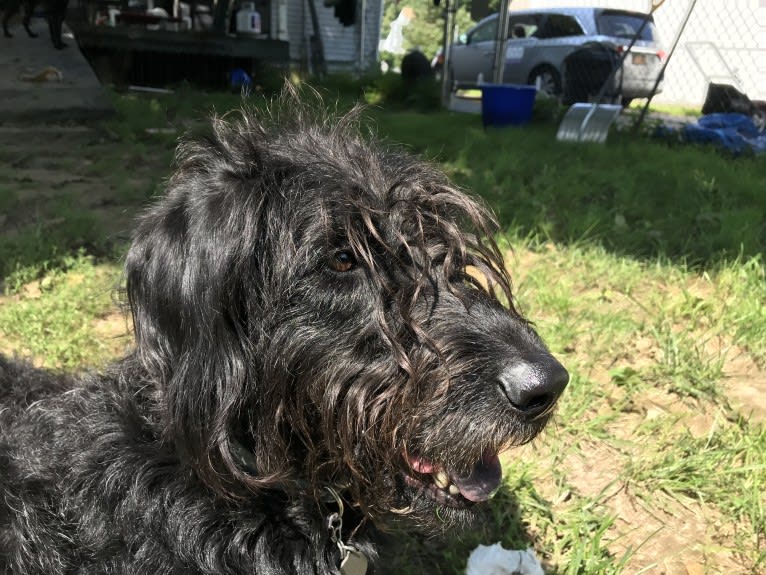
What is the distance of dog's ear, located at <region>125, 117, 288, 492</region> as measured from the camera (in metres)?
1.77

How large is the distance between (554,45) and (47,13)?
9791mm

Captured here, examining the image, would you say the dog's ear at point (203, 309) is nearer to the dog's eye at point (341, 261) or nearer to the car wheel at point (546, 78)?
the dog's eye at point (341, 261)

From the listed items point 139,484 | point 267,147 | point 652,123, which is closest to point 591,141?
point 652,123

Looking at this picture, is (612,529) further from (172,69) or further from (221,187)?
(172,69)

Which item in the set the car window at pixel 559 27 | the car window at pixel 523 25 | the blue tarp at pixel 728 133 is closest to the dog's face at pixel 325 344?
the blue tarp at pixel 728 133

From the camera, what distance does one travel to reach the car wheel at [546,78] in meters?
14.3

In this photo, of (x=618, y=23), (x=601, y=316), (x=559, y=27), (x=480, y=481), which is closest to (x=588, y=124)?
(x=601, y=316)

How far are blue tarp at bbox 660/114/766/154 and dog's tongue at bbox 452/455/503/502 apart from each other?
7.62 m

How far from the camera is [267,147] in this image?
207 cm

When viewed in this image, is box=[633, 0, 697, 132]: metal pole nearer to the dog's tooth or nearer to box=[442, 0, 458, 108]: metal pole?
box=[442, 0, 458, 108]: metal pole

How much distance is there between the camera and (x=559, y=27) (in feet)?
48.0

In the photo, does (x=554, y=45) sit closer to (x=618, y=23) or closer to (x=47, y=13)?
(x=618, y=23)

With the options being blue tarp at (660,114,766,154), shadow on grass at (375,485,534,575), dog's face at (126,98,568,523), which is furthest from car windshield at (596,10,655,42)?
dog's face at (126,98,568,523)

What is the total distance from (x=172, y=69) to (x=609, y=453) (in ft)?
42.8
